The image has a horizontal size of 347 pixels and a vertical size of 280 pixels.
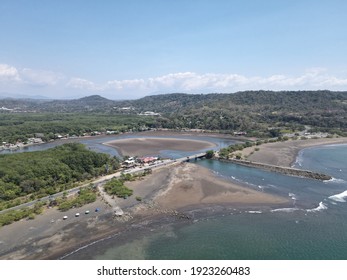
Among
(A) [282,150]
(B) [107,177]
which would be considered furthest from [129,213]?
(A) [282,150]

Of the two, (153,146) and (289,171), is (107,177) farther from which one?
(153,146)

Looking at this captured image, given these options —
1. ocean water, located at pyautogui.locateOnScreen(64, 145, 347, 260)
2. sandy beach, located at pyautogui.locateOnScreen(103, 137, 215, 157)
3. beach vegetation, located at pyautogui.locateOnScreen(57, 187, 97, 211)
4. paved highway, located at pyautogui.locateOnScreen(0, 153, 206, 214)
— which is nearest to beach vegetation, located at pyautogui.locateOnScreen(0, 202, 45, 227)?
paved highway, located at pyautogui.locateOnScreen(0, 153, 206, 214)

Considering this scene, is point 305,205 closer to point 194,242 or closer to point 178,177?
point 194,242

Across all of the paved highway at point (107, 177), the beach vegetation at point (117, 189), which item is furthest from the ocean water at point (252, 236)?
the paved highway at point (107, 177)

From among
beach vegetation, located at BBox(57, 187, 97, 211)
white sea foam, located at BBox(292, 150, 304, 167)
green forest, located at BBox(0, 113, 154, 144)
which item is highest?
green forest, located at BBox(0, 113, 154, 144)

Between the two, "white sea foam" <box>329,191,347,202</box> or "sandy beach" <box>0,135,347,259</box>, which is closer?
"sandy beach" <box>0,135,347,259</box>

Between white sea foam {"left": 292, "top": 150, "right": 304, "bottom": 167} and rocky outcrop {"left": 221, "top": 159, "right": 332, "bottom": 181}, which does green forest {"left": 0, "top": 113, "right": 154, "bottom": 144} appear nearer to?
rocky outcrop {"left": 221, "top": 159, "right": 332, "bottom": 181}

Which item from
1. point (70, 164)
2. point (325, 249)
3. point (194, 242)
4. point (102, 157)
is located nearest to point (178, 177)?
point (102, 157)
